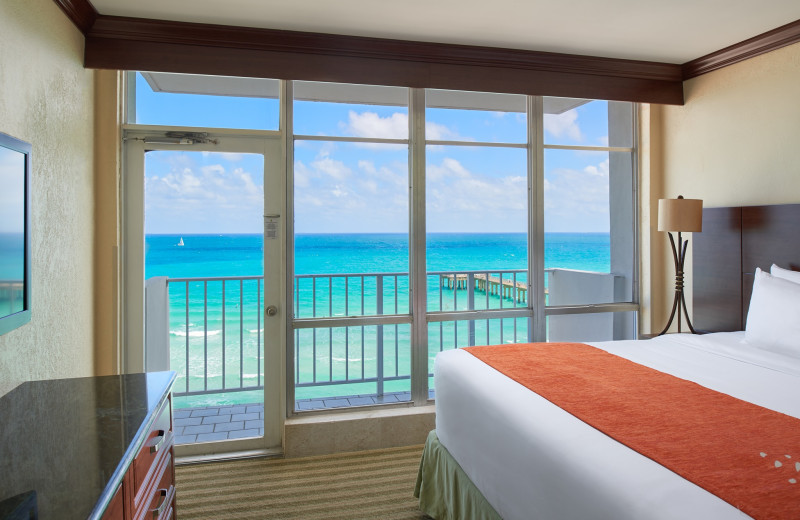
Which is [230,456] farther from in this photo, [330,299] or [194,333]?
[330,299]

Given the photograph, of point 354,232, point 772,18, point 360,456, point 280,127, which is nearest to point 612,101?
point 772,18

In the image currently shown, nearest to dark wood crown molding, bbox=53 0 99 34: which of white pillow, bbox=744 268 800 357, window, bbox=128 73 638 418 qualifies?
window, bbox=128 73 638 418

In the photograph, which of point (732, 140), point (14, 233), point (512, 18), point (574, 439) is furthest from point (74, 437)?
point (732, 140)

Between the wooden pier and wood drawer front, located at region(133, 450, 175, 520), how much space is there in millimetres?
2267

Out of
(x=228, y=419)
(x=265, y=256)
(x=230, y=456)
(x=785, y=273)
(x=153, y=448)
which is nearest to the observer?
(x=153, y=448)

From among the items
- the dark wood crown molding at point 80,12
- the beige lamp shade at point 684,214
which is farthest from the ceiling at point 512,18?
the beige lamp shade at point 684,214

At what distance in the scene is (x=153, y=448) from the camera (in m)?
1.63

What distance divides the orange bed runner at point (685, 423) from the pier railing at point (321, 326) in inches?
52.2

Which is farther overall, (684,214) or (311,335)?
(311,335)

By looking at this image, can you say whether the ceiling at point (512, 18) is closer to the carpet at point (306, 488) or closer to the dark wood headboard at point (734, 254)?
the dark wood headboard at point (734, 254)

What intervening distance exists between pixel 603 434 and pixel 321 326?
7.45 ft

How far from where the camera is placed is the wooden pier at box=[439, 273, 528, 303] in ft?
12.4

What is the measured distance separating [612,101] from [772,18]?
1.19 meters

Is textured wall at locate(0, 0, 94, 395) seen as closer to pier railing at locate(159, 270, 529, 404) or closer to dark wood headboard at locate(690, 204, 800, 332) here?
pier railing at locate(159, 270, 529, 404)
